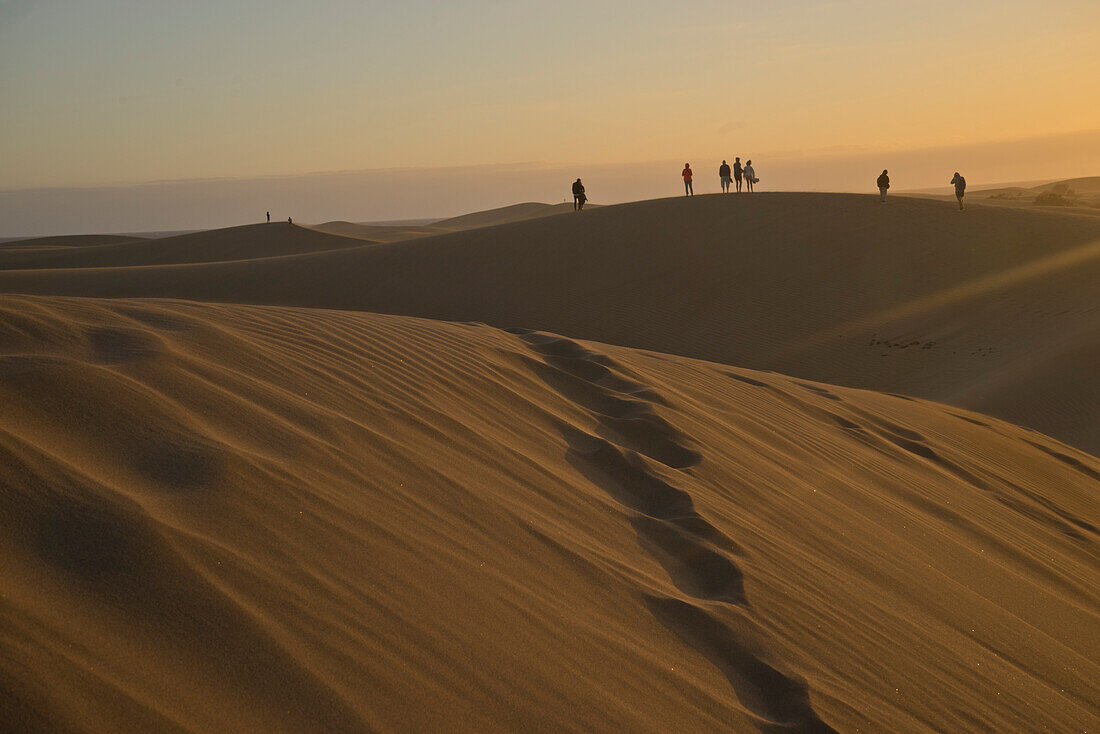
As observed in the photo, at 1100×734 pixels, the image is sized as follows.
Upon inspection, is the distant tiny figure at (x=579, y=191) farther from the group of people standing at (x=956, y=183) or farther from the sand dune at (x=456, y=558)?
the sand dune at (x=456, y=558)

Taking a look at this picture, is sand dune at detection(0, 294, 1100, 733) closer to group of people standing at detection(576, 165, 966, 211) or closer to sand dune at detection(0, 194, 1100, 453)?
sand dune at detection(0, 194, 1100, 453)

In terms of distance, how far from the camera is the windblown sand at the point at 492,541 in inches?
105

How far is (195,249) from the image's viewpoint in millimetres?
Result: 38344

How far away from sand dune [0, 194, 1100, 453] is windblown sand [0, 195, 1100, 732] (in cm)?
605

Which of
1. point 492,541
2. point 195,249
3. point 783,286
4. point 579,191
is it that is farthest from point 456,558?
point 195,249

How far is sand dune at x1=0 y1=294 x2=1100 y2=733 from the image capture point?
8.65ft

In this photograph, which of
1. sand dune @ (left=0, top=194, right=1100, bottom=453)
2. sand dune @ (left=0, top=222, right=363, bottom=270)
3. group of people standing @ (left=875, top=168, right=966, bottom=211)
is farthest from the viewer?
sand dune @ (left=0, top=222, right=363, bottom=270)

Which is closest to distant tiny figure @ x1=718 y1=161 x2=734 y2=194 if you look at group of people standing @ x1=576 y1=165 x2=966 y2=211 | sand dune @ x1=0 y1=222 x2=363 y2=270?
group of people standing @ x1=576 y1=165 x2=966 y2=211

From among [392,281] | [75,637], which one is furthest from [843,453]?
[392,281]

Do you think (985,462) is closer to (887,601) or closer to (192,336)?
(887,601)

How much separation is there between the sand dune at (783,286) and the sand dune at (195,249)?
12385 millimetres

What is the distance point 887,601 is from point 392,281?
1922 cm

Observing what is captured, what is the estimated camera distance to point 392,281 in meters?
22.7

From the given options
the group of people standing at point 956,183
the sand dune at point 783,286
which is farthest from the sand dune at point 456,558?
the group of people standing at point 956,183
